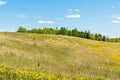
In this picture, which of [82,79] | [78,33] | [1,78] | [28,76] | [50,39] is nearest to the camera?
[1,78]

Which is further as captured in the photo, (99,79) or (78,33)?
(78,33)

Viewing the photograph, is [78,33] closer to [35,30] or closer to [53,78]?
[35,30]

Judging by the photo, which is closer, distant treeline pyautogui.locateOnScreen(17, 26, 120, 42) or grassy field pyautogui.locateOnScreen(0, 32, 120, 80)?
grassy field pyautogui.locateOnScreen(0, 32, 120, 80)

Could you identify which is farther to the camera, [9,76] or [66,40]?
[66,40]

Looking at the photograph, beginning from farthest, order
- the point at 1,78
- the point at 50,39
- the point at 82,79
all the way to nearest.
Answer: the point at 50,39 < the point at 82,79 < the point at 1,78

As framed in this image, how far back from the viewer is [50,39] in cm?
6688

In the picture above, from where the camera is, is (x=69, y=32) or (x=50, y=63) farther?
(x=69, y=32)

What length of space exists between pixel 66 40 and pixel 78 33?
6979 cm

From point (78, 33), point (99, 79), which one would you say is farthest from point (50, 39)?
point (78, 33)

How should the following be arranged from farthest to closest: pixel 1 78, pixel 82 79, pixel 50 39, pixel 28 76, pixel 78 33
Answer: pixel 78 33 < pixel 50 39 < pixel 82 79 < pixel 28 76 < pixel 1 78

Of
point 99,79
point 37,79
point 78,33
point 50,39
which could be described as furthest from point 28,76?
point 78,33

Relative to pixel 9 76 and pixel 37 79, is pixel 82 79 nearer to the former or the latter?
pixel 37 79

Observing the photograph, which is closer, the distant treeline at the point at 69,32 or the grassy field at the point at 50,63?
the grassy field at the point at 50,63

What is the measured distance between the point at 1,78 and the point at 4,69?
2.25 meters
